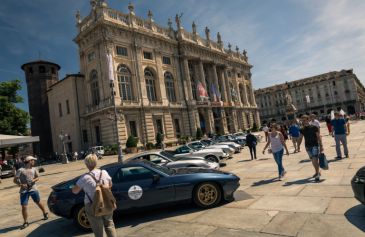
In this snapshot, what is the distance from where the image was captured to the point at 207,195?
6.85 meters

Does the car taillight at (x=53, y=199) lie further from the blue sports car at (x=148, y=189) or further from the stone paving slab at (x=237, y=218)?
the stone paving slab at (x=237, y=218)

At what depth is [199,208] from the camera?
6855mm

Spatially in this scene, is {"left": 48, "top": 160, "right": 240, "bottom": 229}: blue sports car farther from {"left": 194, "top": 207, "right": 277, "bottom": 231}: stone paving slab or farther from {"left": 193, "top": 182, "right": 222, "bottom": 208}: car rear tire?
{"left": 194, "top": 207, "right": 277, "bottom": 231}: stone paving slab

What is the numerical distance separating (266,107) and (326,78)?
84.0ft

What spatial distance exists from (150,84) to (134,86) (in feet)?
11.6

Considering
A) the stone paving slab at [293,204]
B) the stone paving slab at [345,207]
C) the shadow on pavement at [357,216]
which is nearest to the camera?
the shadow on pavement at [357,216]

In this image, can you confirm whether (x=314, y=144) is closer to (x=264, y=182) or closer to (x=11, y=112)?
(x=264, y=182)

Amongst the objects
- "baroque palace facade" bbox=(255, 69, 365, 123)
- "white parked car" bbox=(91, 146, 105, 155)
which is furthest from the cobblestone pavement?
"baroque palace facade" bbox=(255, 69, 365, 123)

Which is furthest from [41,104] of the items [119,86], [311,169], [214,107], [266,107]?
[266,107]

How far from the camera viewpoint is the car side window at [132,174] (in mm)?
6625

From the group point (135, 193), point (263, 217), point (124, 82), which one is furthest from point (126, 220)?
point (124, 82)

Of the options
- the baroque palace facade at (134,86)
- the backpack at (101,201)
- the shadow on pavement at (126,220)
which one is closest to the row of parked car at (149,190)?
the shadow on pavement at (126,220)

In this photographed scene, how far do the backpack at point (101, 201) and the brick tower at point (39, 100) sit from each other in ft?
163

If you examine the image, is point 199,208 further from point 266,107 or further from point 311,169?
point 266,107
